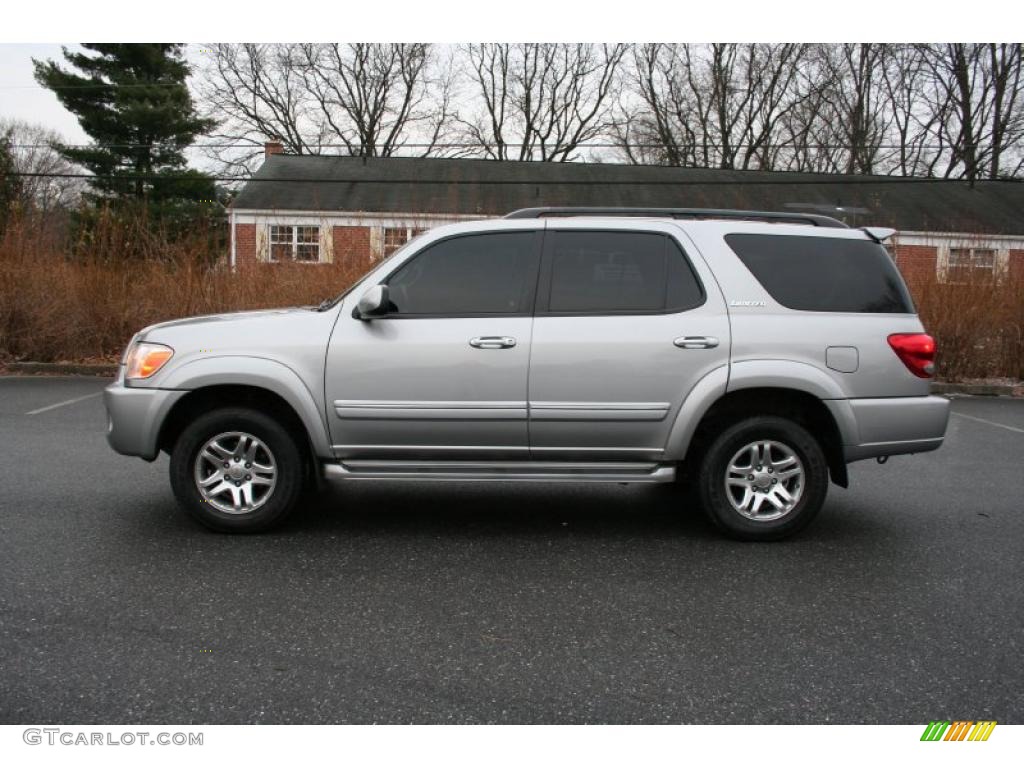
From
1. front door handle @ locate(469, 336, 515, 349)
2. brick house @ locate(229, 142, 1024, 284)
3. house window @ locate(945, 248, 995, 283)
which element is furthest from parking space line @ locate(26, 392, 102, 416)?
brick house @ locate(229, 142, 1024, 284)

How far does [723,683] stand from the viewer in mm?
3199

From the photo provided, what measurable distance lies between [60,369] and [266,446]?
10197 mm

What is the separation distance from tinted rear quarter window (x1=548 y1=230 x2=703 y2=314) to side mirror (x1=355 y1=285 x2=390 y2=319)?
37.9 inches

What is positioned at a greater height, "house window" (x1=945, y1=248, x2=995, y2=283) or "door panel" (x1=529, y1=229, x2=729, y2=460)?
"house window" (x1=945, y1=248, x2=995, y2=283)

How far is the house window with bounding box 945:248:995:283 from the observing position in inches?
565

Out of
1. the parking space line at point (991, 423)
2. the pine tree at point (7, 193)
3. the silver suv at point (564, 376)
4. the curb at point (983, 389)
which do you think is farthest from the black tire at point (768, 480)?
the pine tree at point (7, 193)

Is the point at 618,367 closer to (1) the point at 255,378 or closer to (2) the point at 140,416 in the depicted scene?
(1) the point at 255,378

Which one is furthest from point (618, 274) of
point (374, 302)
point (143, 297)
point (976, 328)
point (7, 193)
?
point (7, 193)

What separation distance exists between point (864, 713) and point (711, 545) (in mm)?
2046

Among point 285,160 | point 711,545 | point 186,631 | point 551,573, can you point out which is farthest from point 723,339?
point 285,160

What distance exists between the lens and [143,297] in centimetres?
1416

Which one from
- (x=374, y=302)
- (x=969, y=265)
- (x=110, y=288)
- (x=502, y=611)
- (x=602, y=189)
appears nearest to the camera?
(x=502, y=611)

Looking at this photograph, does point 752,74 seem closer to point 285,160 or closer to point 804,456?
point 285,160

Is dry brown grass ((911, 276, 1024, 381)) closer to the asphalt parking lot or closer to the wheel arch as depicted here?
the asphalt parking lot
